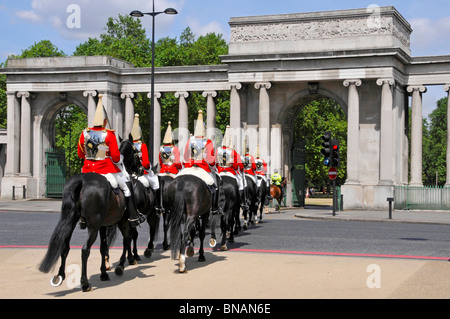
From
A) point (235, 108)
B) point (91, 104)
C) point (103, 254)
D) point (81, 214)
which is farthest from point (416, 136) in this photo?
point (81, 214)

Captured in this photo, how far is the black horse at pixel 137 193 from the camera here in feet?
41.8

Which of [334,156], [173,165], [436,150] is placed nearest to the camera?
[173,165]

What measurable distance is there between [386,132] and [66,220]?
29.6 meters

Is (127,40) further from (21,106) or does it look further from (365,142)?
(365,142)

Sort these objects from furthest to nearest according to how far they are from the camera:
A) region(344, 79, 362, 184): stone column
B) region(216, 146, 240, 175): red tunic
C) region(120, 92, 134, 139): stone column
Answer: region(120, 92, 134, 139): stone column, region(344, 79, 362, 184): stone column, region(216, 146, 240, 175): red tunic

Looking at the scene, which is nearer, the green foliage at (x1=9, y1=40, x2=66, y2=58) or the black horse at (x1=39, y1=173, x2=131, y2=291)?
the black horse at (x1=39, y1=173, x2=131, y2=291)

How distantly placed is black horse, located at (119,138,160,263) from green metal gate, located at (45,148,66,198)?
32276 millimetres

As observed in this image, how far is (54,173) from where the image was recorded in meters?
Answer: 46.1

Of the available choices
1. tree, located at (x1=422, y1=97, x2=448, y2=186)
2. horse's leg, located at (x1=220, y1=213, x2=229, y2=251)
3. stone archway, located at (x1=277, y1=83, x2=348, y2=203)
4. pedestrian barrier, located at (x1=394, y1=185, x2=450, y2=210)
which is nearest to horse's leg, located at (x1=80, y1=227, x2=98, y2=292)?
horse's leg, located at (x1=220, y1=213, x2=229, y2=251)

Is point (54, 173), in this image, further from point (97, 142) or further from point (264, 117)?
point (97, 142)

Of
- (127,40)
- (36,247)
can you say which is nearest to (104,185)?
(36,247)

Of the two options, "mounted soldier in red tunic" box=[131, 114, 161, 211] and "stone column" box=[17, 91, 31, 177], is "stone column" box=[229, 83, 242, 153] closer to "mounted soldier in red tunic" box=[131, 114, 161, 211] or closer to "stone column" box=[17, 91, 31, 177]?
"stone column" box=[17, 91, 31, 177]

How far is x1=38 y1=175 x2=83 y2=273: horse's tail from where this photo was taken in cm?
1012

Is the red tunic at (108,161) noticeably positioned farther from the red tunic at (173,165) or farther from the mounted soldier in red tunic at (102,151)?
the red tunic at (173,165)
